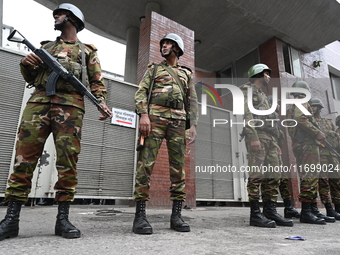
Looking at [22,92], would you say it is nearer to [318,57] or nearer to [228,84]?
[228,84]

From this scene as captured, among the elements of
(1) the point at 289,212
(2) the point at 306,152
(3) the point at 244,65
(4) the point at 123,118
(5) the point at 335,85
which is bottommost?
(1) the point at 289,212

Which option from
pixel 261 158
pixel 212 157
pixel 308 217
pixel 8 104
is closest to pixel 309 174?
pixel 308 217

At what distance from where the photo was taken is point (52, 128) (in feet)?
6.69

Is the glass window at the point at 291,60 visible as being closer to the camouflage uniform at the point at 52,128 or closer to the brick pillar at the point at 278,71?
the brick pillar at the point at 278,71

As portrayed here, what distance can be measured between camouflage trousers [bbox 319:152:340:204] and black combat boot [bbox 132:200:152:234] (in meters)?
3.44

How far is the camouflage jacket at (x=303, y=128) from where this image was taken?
3.46m

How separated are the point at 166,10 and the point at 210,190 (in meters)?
5.24

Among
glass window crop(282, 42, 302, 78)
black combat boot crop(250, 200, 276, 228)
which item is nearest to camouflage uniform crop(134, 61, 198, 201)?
black combat boot crop(250, 200, 276, 228)

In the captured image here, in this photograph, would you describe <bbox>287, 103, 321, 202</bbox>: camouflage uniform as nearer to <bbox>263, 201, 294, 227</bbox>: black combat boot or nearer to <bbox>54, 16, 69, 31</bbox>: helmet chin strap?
<bbox>263, 201, 294, 227</bbox>: black combat boot

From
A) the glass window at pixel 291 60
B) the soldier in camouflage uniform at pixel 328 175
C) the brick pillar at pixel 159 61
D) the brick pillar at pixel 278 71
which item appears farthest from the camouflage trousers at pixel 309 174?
the glass window at pixel 291 60

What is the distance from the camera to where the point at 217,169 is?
23.8ft

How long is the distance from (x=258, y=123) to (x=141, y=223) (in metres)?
1.90

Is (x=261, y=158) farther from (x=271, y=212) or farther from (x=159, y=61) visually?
(x=159, y=61)

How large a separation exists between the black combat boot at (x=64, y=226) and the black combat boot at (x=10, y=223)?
27 cm
